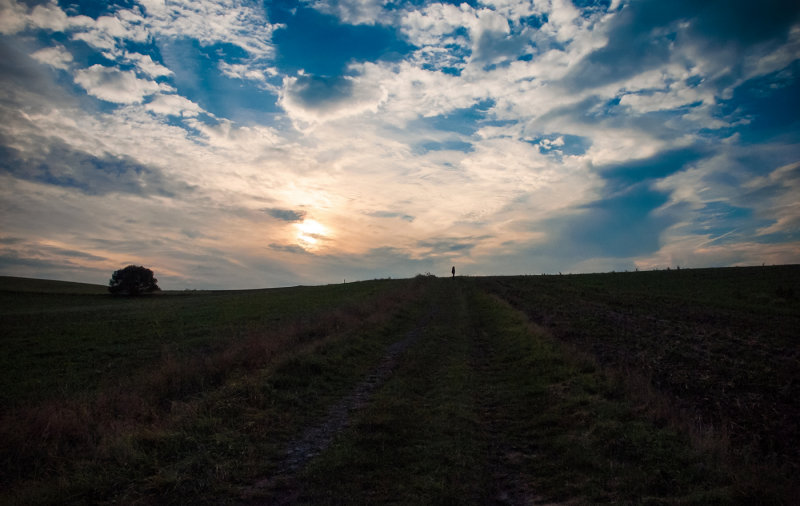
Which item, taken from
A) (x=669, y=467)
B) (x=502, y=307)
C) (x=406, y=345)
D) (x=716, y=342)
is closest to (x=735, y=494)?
(x=669, y=467)

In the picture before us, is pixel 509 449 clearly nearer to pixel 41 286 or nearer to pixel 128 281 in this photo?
pixel 128 281

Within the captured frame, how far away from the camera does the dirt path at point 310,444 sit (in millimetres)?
6102

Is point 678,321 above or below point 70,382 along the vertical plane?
above

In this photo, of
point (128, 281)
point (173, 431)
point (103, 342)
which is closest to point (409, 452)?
point (173, 431)

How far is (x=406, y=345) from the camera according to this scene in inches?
719

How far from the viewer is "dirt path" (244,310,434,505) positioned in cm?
610

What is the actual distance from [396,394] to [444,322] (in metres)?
13.8

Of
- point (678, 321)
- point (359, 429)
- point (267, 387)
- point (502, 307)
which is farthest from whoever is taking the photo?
point (502, 307)

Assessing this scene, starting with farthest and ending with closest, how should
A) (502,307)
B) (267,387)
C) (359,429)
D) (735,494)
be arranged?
(502,307), (267,387), (359,429), (735,494)

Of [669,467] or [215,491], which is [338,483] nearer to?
[215,491]

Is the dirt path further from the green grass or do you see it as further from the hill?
the hill

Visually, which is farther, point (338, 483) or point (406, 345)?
point (406, 345)

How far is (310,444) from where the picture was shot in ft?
26.2

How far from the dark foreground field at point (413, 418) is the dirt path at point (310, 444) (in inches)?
1.8
